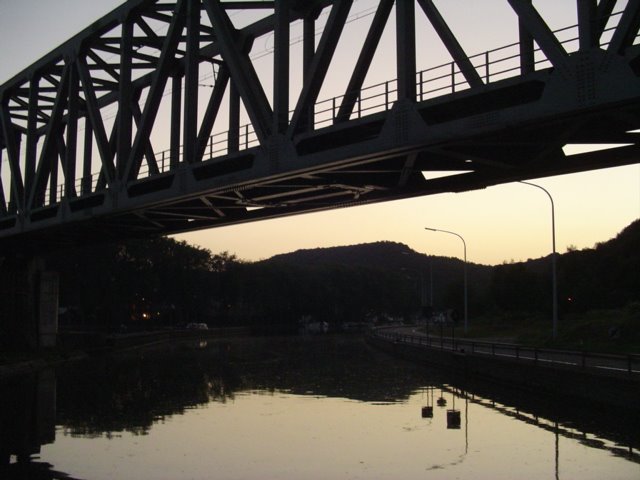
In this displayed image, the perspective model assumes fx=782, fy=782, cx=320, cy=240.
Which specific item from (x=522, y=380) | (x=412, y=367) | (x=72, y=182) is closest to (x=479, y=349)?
(x=412, y=367)

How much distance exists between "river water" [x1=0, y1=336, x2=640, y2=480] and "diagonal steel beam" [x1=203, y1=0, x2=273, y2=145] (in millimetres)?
9056

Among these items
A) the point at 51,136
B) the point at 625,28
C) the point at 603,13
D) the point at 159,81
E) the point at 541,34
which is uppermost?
the point at 159,81

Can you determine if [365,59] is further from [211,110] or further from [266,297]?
[266,297]

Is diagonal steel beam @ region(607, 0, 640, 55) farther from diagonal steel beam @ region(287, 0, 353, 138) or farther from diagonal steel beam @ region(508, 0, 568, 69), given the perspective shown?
diagonal steel beam @ region(287, 0, 353, 138)

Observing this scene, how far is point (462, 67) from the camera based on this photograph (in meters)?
18.6

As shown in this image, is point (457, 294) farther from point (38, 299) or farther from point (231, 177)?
point (231, 177)

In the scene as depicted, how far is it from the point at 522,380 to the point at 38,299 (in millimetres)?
36577

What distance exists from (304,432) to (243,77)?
435 inches

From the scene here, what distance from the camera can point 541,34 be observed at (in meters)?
16.3

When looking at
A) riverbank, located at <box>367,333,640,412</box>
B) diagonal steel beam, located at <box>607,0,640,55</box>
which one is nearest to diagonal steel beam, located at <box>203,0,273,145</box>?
diagonal steel beam, located at <box>607,0,640,55</box>

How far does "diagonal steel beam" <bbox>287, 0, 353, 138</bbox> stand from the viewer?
2133cm

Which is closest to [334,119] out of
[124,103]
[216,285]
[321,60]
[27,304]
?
[321,60]

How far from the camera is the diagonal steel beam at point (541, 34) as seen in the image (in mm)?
15953

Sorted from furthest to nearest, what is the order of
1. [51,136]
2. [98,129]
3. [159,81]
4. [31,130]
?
[31,130] → [51,136] → [98,129] → [159,81]
